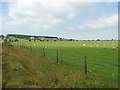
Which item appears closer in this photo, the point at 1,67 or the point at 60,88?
the point at 60,88

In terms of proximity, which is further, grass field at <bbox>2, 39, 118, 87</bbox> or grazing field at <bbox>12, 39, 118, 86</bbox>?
grazing field at <bbox>12, 39, 118, 86</bbox>

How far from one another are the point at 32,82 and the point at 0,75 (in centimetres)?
179

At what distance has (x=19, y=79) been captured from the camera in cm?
1927

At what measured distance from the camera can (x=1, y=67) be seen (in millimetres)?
21938

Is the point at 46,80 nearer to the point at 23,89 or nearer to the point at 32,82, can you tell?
the point at 32,82

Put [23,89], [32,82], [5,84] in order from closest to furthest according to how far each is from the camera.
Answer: [23,89], [5,84], [32,82]

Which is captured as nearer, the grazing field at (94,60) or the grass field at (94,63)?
the grass field at (94,63)

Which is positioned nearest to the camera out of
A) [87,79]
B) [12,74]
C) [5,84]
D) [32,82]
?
[5,84]

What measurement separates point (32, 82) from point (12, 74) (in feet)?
6.48

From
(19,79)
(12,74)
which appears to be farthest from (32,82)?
(12,74)

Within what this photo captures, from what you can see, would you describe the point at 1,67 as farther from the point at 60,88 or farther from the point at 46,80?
A: the point at 60,88

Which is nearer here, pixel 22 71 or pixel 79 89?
pixel 79 89

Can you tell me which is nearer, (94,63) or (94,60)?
(94,63)

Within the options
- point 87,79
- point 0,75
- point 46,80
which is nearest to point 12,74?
point 0,75
